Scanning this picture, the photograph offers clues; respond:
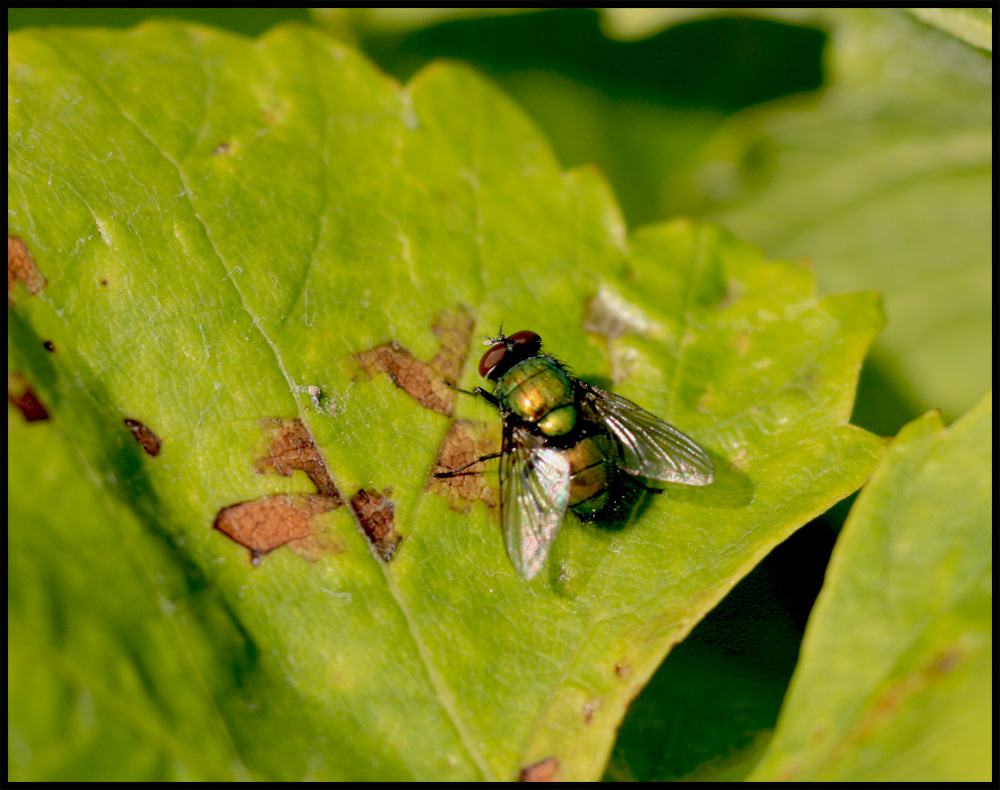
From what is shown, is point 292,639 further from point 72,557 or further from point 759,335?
point 759,335

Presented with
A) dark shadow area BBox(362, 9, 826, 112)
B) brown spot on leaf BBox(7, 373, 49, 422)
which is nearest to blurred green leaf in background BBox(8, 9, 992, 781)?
brown spot on leaf BBox(7, 373, 49, 422)

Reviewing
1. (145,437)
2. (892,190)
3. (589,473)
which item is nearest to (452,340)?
(589,473)

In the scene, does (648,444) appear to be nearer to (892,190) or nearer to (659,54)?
(892,190)

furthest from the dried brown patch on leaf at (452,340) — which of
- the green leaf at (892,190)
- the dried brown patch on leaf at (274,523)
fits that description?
the green leaf at (892,190)

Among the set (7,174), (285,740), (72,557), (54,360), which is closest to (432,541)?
(285,740)

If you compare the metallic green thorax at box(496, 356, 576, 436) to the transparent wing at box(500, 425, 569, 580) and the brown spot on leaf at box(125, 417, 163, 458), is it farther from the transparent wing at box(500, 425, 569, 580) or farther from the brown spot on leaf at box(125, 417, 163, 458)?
the brown spot on leaf at box(125, 417, 163, 458)

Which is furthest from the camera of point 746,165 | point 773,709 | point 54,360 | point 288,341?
point 746,165

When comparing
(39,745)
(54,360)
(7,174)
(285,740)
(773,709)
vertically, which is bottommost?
(773,709)
